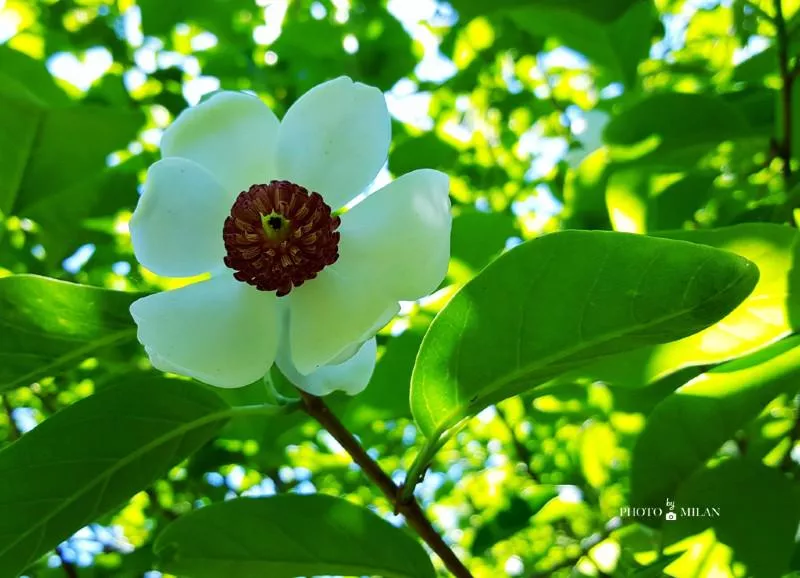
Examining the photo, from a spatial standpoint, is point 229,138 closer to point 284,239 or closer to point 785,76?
point 284,239

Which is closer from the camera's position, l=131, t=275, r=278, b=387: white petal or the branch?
l=131, t=275, r=278, b=387: white petal

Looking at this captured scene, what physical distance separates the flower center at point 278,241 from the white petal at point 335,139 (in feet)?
0.10

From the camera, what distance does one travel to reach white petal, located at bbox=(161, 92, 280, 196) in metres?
0.79

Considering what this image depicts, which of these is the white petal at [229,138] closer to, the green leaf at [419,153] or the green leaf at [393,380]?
the green leaf at [393,380]

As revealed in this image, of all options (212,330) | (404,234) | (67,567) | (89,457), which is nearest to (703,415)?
(404,234)

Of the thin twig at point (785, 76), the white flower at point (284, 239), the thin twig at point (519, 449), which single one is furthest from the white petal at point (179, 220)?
the thin twig at point (519, 449)

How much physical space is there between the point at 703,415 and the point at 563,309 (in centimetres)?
31

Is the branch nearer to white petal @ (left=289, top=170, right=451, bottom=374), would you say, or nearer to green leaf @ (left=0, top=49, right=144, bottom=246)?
white petal @ (left=289, top=170, right=451, bottom=374)

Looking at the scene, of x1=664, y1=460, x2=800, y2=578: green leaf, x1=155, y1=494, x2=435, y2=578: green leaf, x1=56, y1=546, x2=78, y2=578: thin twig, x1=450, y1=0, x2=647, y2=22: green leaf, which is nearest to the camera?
x1=155, y1=494, x2=435, y2=578: green leaf

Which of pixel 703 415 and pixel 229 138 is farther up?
pixel 229 138

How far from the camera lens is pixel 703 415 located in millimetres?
921

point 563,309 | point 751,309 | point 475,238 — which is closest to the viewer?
point 563,309

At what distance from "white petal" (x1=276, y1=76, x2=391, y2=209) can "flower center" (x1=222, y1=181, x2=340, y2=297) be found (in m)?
0.03

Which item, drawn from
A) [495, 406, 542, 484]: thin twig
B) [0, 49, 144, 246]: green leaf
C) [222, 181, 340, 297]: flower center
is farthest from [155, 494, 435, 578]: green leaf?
[495, 406, 542, 484]: thin twig
